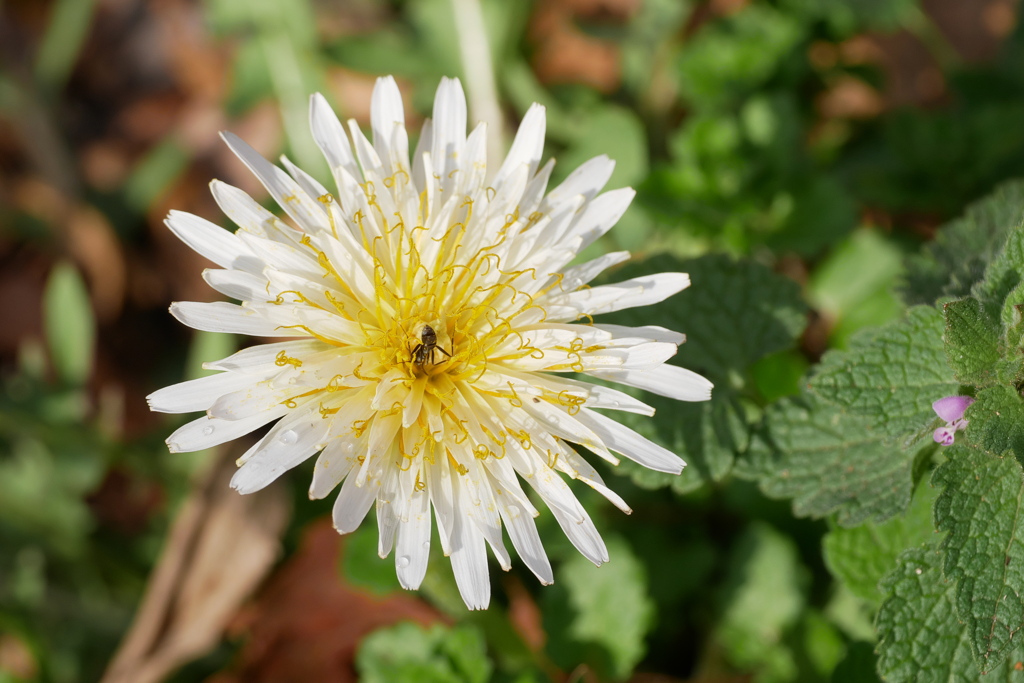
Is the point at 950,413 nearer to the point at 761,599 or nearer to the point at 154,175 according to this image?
the point at 761,599

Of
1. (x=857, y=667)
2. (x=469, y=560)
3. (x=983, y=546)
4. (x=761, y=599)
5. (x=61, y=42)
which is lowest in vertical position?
(x=857, y=667)

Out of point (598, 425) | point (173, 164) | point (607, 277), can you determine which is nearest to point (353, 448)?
point (598, 425)

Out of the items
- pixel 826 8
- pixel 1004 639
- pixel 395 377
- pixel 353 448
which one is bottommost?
pixel 1004 639

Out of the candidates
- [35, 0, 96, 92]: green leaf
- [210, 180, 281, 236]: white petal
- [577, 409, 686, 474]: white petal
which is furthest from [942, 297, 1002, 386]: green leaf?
[35, 0, 96, 92]: green leaf

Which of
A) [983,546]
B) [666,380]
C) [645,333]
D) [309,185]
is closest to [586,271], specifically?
[645,333]

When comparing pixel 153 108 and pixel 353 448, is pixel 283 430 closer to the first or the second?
pixel 353 448
